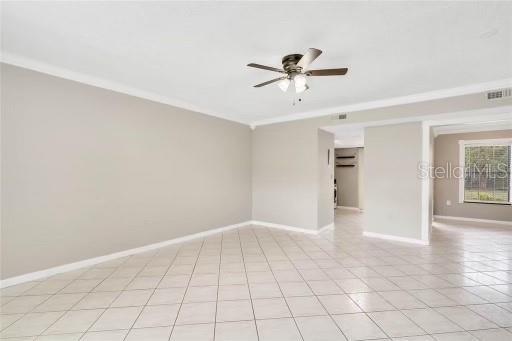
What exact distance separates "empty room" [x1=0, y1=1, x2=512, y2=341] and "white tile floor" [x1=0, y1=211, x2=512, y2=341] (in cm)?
3

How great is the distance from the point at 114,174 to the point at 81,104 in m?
1.05

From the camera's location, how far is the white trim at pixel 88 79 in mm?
2727

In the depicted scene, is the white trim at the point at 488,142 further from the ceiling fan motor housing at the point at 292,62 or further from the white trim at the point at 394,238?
the ceiling fan motor housing at the point at 292,62

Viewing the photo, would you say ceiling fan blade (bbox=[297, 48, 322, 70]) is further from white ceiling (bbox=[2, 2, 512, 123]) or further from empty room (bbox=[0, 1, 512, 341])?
white ceiling (bbox=[2, 2, 512, 123])

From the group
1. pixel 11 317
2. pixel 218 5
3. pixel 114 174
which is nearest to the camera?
pixel 218 5

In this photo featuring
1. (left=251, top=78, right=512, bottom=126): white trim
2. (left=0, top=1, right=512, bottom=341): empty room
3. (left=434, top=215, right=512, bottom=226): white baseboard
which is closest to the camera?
(left=0, top=1, right=512, bottom=341): empty room

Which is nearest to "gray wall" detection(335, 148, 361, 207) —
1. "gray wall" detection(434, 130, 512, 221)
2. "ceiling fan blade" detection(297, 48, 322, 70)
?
"gray wall" detection(434, 130, 512, 221)

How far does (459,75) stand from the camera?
310cm

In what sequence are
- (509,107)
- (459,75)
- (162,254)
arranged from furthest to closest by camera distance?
(162,254) → (509,107) → (459,75)

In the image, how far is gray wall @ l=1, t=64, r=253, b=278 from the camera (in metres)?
2.74

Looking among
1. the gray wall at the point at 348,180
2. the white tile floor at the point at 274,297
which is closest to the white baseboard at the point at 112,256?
the white tile floor at the point at 274,297

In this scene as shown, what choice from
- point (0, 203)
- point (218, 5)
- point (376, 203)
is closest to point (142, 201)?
point (0, 203)

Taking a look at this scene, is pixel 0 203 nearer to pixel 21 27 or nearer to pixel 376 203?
pixel 21 27

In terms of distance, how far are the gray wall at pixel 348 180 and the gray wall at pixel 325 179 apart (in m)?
3.32
